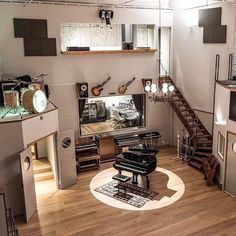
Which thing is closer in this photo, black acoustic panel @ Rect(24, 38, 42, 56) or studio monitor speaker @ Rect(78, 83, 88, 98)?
black acoustic panel @ Rect(24, 38, 42, 56)

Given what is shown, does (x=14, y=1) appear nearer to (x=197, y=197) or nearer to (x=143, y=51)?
(x=143, y=51)

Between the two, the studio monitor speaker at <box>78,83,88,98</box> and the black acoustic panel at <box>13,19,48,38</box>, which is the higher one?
the black acoustic panel at <box>13,19,48,38</box>

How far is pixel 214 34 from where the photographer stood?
32.2 ft

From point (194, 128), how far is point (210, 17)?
3.82 m

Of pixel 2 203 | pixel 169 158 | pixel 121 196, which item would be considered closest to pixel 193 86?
pixel 169 158

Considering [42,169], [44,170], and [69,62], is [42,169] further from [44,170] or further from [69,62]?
[69,62]

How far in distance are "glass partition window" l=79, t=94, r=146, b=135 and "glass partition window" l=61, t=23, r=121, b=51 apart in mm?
2003

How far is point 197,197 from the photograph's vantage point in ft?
26.7

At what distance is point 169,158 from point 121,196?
3392mm

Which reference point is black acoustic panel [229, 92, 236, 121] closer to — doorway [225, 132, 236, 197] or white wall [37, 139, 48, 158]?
doorway [225, 132, 236, 197]

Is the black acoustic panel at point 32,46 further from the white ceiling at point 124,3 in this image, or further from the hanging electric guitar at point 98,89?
the hanging electric guitar at point 98,89

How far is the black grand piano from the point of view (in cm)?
820

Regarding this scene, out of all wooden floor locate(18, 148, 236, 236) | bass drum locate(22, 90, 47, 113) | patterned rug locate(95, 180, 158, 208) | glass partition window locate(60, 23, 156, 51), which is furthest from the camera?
glass partition window locate(60, 23, 156, 51)

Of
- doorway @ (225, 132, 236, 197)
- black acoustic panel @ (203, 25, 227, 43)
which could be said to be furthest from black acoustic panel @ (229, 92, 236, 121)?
black acoustic panel @ (203, 25, 227, 43)
